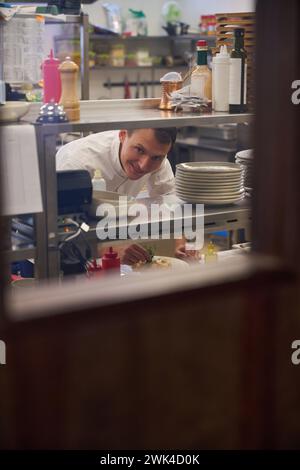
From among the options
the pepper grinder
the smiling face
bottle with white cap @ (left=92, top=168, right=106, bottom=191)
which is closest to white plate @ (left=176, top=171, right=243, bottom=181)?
bottle with white cap @ (left=92, top=168, right=106, bottom=191)

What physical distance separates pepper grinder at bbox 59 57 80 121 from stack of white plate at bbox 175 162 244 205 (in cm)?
45

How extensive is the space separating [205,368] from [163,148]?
2.21m

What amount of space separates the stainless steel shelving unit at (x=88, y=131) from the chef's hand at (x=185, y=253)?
0.15 meters

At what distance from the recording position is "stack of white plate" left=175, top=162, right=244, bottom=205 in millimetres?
2203

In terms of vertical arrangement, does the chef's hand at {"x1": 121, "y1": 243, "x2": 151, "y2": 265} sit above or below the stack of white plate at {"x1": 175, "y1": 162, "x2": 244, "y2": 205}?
below

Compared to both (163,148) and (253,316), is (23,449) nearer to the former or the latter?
(253,316)

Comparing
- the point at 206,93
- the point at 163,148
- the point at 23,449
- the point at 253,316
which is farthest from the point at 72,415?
the point at 163,148

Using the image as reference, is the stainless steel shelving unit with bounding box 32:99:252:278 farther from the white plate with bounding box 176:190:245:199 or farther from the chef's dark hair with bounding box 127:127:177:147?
the chef's dark hair with bounding box 127:127:177:147

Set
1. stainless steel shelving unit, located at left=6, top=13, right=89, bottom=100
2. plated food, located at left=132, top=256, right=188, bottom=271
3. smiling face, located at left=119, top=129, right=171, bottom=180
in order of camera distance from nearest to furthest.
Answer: plated food, located at left=132, top=256, right=188, bottom=271
smiling face, located at left=119, top=129, right=171, bottom=180
stainless steel shelving unit, located at left=6, top=13, right=89, bottom=100

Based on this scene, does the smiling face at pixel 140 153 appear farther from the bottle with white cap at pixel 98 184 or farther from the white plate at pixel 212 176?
the white plate at pixel 212 176

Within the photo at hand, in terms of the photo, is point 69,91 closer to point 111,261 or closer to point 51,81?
point 51,81

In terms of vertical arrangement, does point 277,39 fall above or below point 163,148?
above

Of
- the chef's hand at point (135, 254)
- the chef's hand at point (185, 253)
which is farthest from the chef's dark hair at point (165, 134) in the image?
the chef's hand at point (135, 254)

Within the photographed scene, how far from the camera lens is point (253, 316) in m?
0.69
